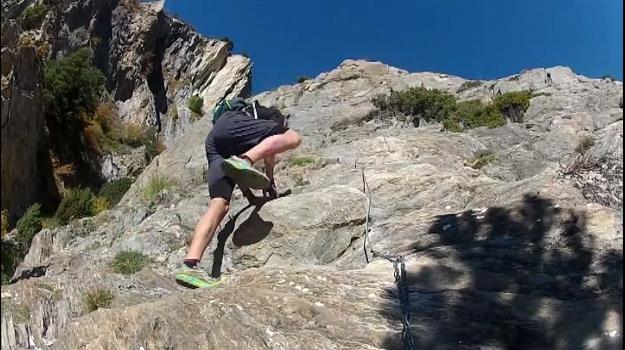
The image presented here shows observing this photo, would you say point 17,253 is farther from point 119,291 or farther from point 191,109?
point 191,109

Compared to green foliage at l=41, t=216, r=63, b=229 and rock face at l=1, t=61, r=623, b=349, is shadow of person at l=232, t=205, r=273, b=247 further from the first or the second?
green foliage at l=41, t=216, r=63, b=229

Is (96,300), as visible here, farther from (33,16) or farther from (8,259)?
(33,16)

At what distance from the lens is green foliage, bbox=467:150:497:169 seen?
948 cm

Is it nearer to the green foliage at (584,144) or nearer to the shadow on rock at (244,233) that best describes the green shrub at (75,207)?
the shadow on rock at (244,233)

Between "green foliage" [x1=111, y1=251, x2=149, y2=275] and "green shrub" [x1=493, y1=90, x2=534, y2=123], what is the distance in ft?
28.4

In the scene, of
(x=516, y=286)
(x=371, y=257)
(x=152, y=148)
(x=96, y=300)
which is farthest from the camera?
(x=152, y=148)

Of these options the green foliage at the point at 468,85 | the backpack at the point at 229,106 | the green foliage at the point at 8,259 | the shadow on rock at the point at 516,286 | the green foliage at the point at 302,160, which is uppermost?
the green foliage at the point at 468,85

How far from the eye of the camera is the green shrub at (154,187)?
1051 cm

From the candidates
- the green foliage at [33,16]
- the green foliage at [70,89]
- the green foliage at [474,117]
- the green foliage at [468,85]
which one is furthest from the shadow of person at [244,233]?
the green foliage at [33,16]

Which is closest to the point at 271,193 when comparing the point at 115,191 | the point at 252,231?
the point at 252,231

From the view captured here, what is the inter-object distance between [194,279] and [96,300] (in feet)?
2.57

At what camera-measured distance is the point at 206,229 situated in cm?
599

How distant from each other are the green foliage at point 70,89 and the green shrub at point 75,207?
232 inches

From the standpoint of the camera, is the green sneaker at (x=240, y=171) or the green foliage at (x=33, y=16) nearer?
the green sneaker at (x=240, y=171)
